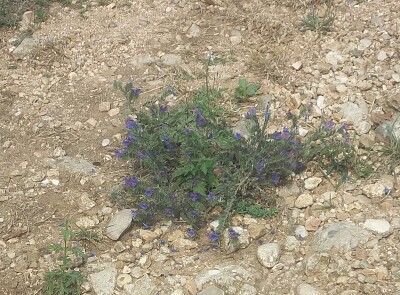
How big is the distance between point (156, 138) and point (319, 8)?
2.14m

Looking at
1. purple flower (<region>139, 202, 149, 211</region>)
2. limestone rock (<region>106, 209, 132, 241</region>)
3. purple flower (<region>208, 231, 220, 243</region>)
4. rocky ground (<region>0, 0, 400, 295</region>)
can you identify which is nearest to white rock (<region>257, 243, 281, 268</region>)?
rocky ground (<region>0, 0, 400, 295</region>)

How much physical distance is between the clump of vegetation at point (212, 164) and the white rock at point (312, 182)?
8 cm

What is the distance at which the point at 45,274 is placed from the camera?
3.67 metres

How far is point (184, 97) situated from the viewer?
16.0 ft

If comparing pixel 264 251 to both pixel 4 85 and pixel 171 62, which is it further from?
pixel 4 85

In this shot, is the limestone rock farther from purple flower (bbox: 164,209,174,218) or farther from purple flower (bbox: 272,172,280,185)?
purple flower (bbox: 272,172,280,185)

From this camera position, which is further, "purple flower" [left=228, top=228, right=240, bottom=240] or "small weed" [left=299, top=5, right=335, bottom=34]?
"small weed" [left=299, top=5, right=335, bottom=34]

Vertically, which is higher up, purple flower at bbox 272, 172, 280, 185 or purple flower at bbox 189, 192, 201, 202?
purple flower at bbox 189, 192, 201, 202

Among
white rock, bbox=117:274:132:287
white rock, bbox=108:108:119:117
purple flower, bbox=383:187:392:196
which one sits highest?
white rock, bbox=108:108:119:117

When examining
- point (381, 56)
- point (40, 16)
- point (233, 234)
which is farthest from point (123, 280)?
point (40, 16)

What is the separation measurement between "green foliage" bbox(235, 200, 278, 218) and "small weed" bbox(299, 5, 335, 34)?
185 cm

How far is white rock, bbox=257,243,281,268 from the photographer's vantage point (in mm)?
→ 3719

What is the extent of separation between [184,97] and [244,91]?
18.6 inches

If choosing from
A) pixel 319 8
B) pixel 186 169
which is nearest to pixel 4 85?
pixel 186 169
